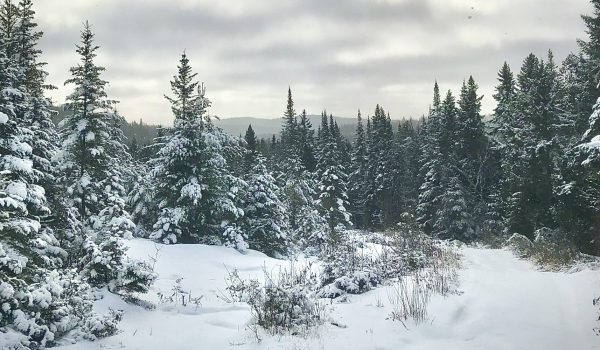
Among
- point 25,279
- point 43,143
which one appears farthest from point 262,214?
point 25,279

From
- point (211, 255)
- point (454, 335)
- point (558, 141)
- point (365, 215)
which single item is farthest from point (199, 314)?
point (365, 215)

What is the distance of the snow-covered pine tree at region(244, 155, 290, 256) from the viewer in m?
23.0

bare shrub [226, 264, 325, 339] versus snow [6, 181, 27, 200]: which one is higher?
snow [6, 181, 27, 200]

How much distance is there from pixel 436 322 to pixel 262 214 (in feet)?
56.6

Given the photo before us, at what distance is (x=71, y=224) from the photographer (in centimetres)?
1112

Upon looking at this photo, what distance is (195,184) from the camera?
66.3ft

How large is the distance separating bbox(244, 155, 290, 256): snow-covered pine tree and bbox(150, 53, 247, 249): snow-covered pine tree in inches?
37.4

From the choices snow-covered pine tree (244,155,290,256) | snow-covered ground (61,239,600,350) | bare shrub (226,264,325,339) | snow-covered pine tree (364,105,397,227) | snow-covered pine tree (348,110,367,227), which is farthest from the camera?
snow-covered pine tree (348,110,367,227)

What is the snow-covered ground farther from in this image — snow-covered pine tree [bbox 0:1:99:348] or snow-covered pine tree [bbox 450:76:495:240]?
snow-covered pine tree [bbox 450:76:495:240]

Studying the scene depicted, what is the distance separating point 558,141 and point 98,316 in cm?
1972

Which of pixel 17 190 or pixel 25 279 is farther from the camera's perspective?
pixel 25 279

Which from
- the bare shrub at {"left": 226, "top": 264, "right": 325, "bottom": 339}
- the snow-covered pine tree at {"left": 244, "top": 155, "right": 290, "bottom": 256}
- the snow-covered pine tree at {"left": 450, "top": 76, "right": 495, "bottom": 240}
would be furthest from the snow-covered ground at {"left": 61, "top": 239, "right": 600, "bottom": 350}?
the snow-covered pine tree at {"left": 450, "top": 76, "right": 495, "bottom": 240}

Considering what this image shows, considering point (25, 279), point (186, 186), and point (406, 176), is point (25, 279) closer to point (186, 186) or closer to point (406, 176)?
point (186, 186)

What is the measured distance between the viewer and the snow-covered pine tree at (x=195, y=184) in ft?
65.6
